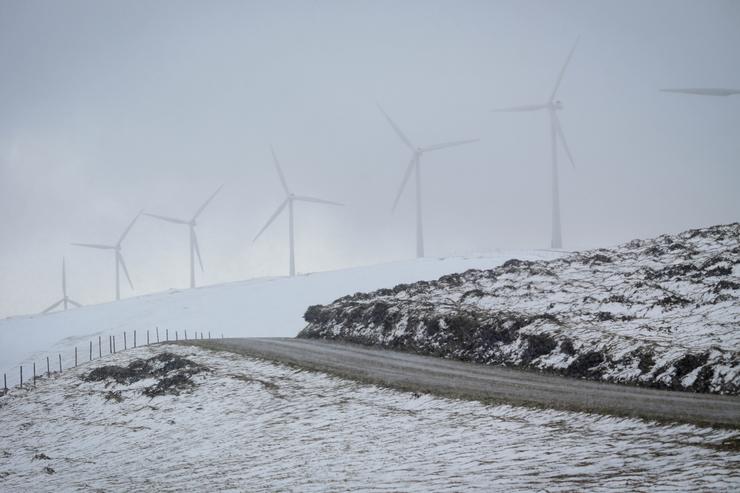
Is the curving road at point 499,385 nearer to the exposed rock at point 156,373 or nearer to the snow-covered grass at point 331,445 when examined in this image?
the snow-covered grass at point 331,445

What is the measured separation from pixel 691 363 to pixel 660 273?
20083 mm

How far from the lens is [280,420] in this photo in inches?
814

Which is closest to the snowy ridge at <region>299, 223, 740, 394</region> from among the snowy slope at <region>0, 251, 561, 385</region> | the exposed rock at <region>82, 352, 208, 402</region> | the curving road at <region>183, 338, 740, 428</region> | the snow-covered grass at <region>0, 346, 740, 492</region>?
the curving road at <region>183, 338, 740, 428</region>

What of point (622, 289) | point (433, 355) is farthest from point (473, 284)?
point (433, 355)

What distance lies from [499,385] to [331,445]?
7.42 metres

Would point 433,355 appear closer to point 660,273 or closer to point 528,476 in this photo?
point 660,273

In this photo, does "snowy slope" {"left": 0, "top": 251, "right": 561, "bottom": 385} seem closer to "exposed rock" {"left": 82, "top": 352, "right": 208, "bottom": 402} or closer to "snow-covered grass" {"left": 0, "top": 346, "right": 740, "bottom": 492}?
"exposed rock" {"left": 82, "top": 352, "right": 208, "bottom": 402}

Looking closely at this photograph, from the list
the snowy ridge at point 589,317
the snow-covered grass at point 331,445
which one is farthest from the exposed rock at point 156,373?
the snowy ridge at point 589,317

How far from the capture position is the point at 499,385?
22.2 m

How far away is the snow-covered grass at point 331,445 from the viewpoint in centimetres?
1229

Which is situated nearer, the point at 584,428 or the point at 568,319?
the point at 584,428

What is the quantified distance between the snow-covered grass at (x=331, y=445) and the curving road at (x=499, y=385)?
3.35 feet

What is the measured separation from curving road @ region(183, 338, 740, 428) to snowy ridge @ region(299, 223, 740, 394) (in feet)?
3.95

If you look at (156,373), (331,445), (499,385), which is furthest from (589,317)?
(156,373)
